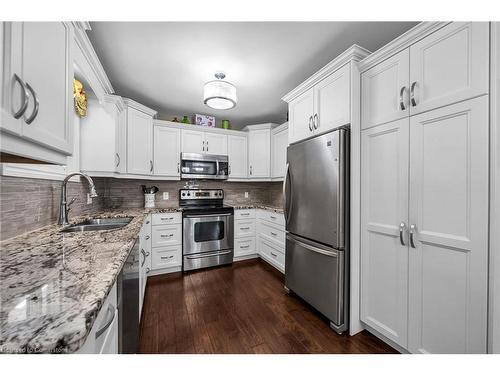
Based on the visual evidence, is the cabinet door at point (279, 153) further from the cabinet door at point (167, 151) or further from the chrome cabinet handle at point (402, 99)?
the chrome cabinet handle at point (402, 99)

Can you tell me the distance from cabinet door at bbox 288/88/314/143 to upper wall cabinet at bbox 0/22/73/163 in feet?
5.85

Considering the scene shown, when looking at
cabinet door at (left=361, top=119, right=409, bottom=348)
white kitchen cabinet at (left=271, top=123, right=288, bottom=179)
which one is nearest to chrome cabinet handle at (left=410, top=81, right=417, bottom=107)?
cabinet door at (left=361, top=119, right=409, bottom=348)

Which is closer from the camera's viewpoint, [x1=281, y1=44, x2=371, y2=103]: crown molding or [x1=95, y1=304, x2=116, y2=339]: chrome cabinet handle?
[x1=95, y1=304, x2=116, y2=339]: chrome cabinet handle

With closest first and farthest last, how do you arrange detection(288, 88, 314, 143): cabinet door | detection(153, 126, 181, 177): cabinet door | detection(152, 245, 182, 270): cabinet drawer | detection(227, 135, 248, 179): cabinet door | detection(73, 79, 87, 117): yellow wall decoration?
detection(73, 79, 87, 117): yellow wall decoration, detection(288, 88, 314, 143): cabinet door, detection(152, 245, 182, 270): cabinet drawer, detection(153, 126, 181, 177): cabinet door, detection(227, 135, 248, 179): cabinet door

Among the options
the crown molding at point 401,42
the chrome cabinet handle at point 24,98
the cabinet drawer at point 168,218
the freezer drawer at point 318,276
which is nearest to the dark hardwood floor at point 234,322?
the freezer drawer at point 318,276

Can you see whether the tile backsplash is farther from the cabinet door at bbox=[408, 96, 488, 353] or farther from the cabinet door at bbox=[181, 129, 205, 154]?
the cabinet door at bbox=[408, 96, 488, 353]

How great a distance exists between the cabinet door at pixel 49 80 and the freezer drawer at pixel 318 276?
1.85m

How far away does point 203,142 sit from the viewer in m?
3.19

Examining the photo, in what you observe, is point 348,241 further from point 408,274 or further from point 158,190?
point 158,190

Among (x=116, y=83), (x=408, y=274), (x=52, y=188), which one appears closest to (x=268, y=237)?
(x=408, y=274)

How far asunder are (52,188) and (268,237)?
8.03 ft

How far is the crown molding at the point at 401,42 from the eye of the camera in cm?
118

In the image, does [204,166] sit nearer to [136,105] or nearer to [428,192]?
[136,105]

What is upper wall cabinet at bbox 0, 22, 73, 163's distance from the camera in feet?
→ 1.97
